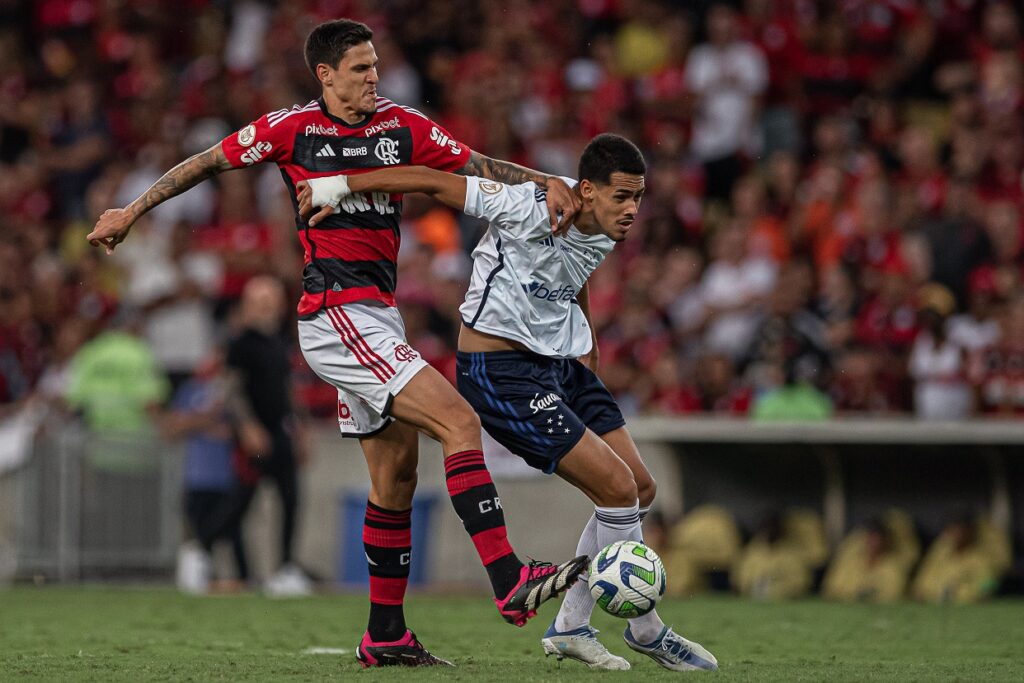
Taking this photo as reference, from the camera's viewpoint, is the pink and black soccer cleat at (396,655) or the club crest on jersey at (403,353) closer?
the club crest on jersey at (403,353)

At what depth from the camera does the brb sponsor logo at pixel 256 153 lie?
7.04 metres

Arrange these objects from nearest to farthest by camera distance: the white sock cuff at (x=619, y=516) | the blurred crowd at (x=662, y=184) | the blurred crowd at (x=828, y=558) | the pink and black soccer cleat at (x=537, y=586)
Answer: the pink and black soccer cleat at (x=537, y=586), the white sock cuff at (x=619, y=516), the blurred crowd at (x=828, y=558), the blurred crowd at (x=662, y=184)

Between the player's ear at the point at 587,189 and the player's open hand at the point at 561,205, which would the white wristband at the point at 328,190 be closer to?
the player's open hand at the point at 561,205

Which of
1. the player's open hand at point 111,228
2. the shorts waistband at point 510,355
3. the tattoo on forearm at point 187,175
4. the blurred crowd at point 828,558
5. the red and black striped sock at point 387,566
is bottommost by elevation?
the blurred crowd at point 828,558

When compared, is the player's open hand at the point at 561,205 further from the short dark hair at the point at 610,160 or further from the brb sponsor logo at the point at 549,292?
the brb sponsor logo at the point at 549,292

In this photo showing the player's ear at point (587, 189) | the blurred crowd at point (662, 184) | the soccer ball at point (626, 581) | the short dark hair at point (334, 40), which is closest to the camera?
the soccer ball at point (626, 581)

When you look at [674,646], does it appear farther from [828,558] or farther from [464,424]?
[828,558]

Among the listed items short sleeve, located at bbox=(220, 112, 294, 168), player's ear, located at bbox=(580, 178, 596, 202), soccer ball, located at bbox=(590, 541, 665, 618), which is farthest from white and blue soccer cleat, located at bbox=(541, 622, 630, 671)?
short sleeve, located at bbox=(220, 112, 294, 168)

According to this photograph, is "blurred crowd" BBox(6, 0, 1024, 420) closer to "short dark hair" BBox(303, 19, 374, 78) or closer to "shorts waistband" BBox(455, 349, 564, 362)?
"shorts waistband" BBox(455, 349, 564, 362)

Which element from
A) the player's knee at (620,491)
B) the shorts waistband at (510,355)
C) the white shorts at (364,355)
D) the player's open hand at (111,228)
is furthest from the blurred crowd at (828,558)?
the player's open hand at (111,228)

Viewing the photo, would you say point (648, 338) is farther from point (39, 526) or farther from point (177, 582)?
point (39, 526)

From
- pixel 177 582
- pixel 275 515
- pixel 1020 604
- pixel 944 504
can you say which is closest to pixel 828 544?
pixel 944 504

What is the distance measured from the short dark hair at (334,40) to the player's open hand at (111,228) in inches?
39.0

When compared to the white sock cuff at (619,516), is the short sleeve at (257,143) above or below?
above
